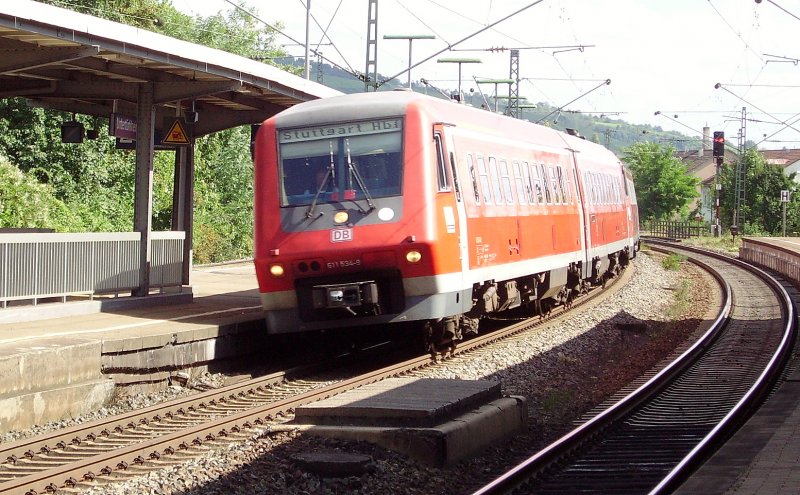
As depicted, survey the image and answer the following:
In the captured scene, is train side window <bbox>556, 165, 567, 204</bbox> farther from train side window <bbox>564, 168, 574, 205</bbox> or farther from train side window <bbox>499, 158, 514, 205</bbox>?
train side window <bbox>499, 158, 514, 205</bbox>

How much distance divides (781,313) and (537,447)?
1508 centimetres

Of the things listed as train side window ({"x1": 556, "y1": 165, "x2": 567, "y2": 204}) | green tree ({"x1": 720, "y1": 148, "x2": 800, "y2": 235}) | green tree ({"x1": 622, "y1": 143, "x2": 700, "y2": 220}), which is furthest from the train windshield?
green tree ({"x1": 622, "y1": 143, "x2": 700, "y2": 220})

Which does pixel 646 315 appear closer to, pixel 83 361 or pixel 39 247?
pixel 39 247

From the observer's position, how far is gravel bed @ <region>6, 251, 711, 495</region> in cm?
818

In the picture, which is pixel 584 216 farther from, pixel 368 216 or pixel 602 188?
pixel 368 216

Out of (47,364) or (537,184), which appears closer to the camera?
(47,364)

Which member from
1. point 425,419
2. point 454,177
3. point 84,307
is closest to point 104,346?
point 425,419

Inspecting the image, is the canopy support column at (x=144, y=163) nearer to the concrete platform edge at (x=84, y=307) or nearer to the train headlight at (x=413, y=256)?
the concrete platform edge at (x=84, y=307)

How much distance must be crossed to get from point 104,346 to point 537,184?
30.1 feet

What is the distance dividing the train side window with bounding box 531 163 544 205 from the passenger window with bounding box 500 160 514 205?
166cm

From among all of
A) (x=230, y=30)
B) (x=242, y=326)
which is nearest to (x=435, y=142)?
(x=242, y=326)

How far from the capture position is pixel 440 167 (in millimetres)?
14039

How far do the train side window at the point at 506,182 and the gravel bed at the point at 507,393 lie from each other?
82.2 inches

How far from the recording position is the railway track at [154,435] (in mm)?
8375
